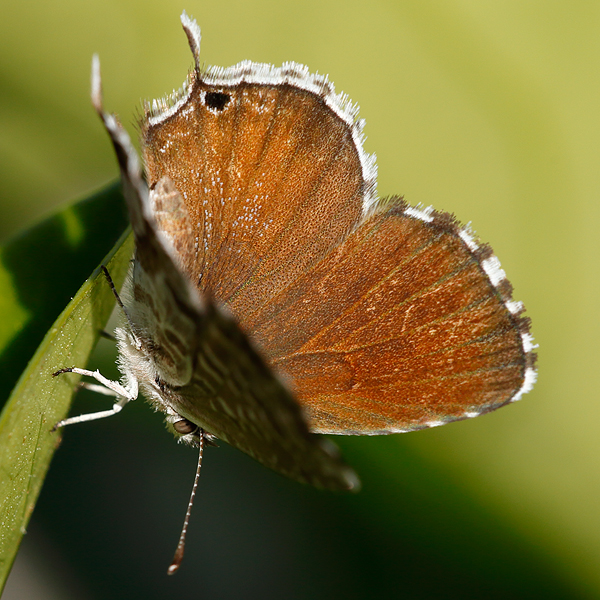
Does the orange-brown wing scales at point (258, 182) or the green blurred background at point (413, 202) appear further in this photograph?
the green blurred background at point (413, 202)

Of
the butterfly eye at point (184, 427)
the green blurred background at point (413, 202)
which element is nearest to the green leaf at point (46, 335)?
the butterfly eye at point (184, 427)

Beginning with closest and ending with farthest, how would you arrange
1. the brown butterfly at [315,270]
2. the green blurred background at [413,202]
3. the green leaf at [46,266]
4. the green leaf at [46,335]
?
1. the green leaf at [46,335]
2. the green leaf at [46,266]
3. the brown butterfly at [315,270]
4. the green blurred background at [413,202]

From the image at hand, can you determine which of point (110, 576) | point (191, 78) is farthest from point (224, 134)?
point (110, 576)

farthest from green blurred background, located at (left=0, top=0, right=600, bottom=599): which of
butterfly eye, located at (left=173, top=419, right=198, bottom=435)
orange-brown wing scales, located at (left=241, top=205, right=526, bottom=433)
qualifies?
butterfly eye, located at (left=173, top=419, right=198, bottom=435)

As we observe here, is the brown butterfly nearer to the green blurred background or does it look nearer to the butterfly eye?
the butterfly eye

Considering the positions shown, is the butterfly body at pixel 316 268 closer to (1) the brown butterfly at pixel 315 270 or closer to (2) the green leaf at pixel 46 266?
(1) the brown butterfly at pixel 315 270

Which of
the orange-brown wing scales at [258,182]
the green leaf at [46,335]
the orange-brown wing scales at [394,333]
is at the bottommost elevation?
the green leaf at [46,335]
